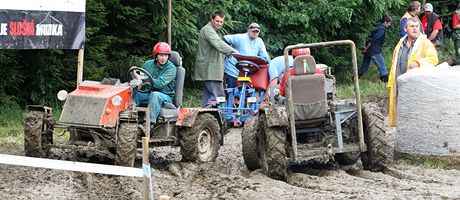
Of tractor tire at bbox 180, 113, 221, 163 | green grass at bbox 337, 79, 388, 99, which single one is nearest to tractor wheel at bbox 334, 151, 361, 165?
tractor tire at bbox 180, 113, 221, 163

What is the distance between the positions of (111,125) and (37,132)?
921 mm

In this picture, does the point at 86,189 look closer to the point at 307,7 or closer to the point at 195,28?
the point at 195,28

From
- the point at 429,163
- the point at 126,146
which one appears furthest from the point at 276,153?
the point at 429,163

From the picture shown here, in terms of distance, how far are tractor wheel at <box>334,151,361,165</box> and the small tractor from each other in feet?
14.0

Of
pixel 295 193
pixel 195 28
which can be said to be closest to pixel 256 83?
pixel 195 28

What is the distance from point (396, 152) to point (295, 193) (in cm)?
347

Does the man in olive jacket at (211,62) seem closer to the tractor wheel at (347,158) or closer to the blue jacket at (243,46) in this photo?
the blue jacket at (243,46)

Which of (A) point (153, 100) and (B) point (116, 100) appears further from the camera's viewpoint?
(A) point (153, 100)

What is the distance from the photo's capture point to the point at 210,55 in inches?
719

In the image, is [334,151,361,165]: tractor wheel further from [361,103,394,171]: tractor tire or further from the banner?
the banner

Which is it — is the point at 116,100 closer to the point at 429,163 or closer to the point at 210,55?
the point at 429,163

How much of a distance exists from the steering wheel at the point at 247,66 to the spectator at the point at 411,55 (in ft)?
10.9

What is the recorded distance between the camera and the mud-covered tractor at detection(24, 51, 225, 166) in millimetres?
12766

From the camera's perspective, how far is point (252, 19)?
2236 centimetres
